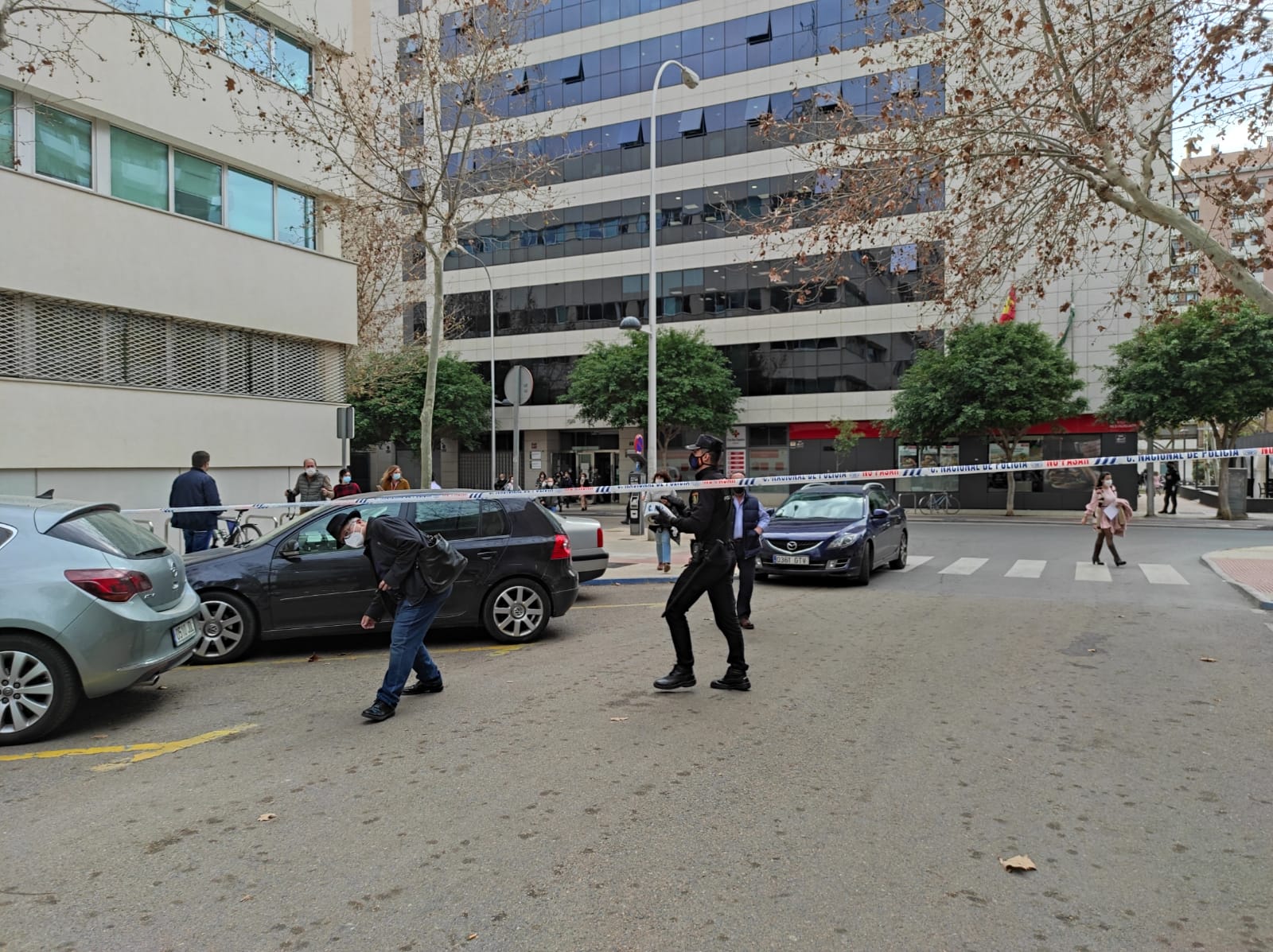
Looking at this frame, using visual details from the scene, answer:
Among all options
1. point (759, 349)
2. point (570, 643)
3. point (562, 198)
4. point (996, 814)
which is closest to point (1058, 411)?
point (759, 349)

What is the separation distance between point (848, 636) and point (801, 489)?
20.6ft

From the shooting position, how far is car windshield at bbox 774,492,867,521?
13.1m

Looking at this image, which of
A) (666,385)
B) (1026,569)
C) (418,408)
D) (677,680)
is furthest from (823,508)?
(418,408)

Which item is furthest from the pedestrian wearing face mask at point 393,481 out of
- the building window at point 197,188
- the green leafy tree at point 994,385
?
the green leafy tree at point 994,385

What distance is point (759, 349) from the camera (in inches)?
1532

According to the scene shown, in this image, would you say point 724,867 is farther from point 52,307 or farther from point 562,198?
point 562,198

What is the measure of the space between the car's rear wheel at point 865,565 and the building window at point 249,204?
474 inches

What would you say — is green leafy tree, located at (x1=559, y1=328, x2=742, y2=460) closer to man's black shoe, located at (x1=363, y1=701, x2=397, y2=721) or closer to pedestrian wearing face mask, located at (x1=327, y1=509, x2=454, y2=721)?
pedestrian wearing face mask, located at (x1=327, y1=509, x2=454, y2=721)

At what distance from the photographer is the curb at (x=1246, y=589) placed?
10.4 metres

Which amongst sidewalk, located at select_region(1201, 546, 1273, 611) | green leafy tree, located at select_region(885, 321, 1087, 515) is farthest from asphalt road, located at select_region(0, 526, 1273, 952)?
green leafy tree, located at select_region(885, 321, 1087, 515)

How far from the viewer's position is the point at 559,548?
8.08 metres

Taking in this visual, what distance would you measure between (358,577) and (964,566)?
1138 centimetres

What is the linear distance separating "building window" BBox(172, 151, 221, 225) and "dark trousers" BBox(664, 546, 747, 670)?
40.3 feet

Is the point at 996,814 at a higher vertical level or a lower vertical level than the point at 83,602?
lower
